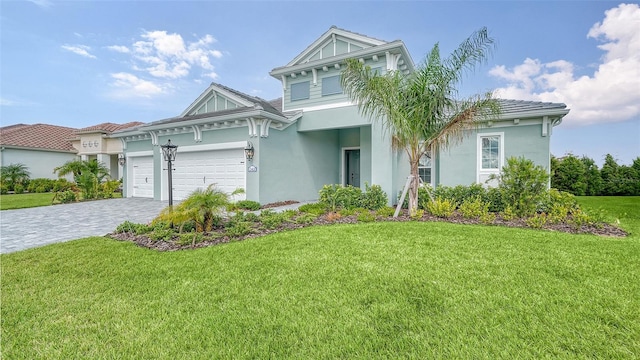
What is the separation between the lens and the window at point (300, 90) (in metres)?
11.3

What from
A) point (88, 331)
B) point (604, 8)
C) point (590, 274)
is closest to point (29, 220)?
point (88, 331)

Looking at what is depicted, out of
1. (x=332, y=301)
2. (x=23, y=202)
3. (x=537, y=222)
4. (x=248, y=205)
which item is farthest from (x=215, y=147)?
(x=537, y=222)

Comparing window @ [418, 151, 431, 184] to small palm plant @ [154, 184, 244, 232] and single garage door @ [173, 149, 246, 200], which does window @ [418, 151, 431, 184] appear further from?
small palm plant @ [154, 184, 244, 232]

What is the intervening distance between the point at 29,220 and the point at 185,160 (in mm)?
5202

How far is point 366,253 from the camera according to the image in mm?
4133

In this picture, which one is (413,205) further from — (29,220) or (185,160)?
(29,220)

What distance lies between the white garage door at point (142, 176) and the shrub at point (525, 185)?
1557 centimetres

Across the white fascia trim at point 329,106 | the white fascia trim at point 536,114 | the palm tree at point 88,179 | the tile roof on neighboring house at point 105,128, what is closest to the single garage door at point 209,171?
the white fascia trim at point 329,106

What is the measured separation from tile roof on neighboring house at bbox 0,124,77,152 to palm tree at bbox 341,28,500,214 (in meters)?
27.3

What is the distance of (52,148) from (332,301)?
29.7 meters

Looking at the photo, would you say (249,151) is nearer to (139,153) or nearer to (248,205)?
(248,205)

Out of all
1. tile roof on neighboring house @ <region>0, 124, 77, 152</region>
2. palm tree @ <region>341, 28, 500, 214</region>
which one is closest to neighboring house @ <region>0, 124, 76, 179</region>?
tile roof on neighboring house @ <region>0, 124, 77, 152</region>

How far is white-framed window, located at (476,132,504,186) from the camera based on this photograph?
30.6 ft

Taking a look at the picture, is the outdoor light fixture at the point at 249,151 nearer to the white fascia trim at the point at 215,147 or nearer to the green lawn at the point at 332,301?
the white fascia trim at the point at 215,147
